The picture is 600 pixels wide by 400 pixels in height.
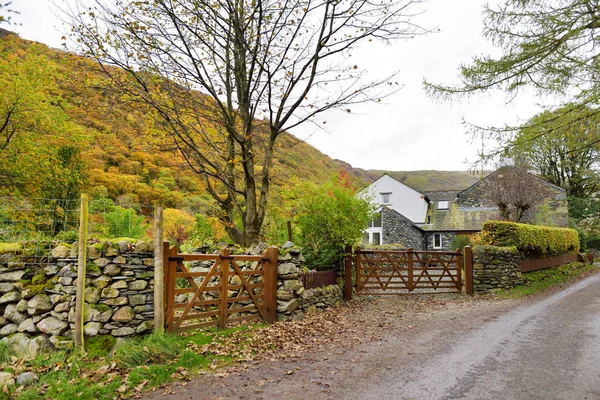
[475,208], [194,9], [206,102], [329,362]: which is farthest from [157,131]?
[475,208]

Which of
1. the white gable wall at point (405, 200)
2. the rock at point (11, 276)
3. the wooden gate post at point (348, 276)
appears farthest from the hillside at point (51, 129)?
the white gable wall at point (405, 200)

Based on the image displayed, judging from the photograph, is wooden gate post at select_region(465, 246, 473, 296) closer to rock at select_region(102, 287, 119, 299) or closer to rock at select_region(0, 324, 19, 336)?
rock at select_region(102, 287, 119, 299)

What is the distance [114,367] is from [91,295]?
1266 mm

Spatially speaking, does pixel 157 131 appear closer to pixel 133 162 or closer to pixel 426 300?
pixel 426 300

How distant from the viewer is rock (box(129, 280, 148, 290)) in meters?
5.73

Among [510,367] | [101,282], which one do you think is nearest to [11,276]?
[101,282]

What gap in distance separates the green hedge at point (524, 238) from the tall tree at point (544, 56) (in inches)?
353

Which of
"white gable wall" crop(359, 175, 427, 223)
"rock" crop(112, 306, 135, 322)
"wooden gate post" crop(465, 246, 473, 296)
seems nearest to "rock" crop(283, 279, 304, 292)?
"rock" crop(112, 306, 135, 322)

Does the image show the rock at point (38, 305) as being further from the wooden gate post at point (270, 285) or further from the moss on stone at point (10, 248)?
the wooden gate post at point (270, 285)

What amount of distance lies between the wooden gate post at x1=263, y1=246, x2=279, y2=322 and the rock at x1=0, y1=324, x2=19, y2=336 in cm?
419

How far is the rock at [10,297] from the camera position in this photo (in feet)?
18.3

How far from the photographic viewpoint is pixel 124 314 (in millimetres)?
5594

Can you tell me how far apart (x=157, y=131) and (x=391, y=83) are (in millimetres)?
6162

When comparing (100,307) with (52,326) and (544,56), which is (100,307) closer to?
(52,326)
